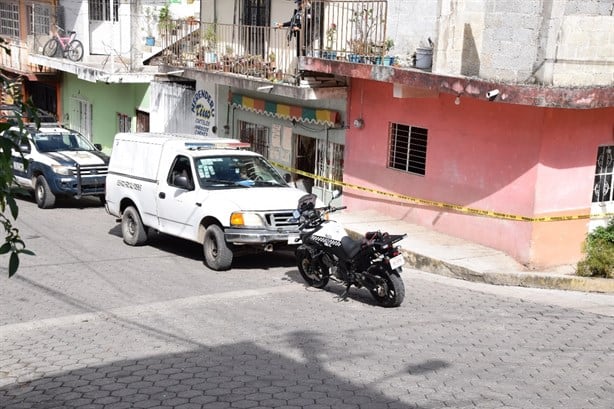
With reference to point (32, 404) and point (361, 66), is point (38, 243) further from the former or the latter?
point (32, 404)

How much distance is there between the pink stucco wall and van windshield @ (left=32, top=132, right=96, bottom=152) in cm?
918

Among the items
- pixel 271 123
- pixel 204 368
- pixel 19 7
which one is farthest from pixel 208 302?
pixel 19 7

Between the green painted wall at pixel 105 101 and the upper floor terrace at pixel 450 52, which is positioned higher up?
the upper floor terrace at pixel 450 52

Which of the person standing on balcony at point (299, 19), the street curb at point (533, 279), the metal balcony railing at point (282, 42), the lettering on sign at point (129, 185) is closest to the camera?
the street curb at point (533, 279)

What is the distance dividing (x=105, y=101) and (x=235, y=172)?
48.7 ft

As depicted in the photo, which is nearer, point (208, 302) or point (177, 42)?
point (208, 302)

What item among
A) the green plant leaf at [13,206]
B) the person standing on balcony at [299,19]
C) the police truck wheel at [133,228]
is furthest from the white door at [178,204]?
the green plant leaf at [13,206]

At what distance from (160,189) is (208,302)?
3861 mm

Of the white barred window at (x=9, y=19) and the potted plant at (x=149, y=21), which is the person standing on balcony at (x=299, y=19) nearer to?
the potted plant at (x=149, y=21)

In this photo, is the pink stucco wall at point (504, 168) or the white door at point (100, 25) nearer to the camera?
the pink stucco wall at point (504, 168)

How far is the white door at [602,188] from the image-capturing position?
13383 millimetres

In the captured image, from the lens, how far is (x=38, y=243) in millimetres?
15109

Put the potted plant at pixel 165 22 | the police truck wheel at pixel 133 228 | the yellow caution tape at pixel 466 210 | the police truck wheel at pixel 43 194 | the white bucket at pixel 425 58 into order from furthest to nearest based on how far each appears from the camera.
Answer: the potted plant at pixel 165 22
the police truck wheel at pixel 43 194
the police truck wheel at pixel 133 228
the white bucket at pixel 425 58
the yellow caution tape at pixel 466 210

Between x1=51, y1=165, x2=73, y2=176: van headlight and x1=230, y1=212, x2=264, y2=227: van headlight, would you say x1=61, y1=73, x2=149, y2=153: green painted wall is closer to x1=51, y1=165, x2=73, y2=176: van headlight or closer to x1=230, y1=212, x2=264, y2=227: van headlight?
x1=51, y1=165, x2=73, y2=176: van headlight
